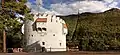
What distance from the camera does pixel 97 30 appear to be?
67750mm

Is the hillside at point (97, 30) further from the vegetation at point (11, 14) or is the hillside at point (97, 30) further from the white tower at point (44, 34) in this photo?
the vegetation at point (11, 14)

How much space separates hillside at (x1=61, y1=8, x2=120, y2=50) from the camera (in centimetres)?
5502

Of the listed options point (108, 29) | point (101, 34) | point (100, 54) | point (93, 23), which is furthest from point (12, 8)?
point (93, 23)

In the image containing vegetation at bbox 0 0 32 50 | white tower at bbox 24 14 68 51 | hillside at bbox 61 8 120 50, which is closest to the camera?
vegetation at bbox 0 0 32 50

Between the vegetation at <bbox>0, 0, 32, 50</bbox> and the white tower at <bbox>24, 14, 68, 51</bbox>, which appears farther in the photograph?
the white tower at <bbox>24, 14, 68, 51</bbox>

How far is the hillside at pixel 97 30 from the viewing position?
55.0 m

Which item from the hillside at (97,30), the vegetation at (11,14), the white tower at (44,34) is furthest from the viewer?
the hillside at (97,30)

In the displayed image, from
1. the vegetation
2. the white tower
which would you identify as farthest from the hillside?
the vegetation

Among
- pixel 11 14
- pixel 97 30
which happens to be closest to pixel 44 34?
pixel 97 30

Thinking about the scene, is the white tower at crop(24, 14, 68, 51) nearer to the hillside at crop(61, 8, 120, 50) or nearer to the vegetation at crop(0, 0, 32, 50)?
the hillside at crop(61, 8, 120, 50)

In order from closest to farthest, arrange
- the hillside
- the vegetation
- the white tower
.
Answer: the vegetation → the white tower → the hillside

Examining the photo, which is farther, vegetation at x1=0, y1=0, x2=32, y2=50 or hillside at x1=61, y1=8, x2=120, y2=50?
hillside at x1=61, y1=8, x2=120, y2=50

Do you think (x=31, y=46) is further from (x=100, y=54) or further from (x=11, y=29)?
(x=100, y=54)

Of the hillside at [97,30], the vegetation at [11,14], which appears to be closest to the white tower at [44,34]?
the hillside at [97,30]
